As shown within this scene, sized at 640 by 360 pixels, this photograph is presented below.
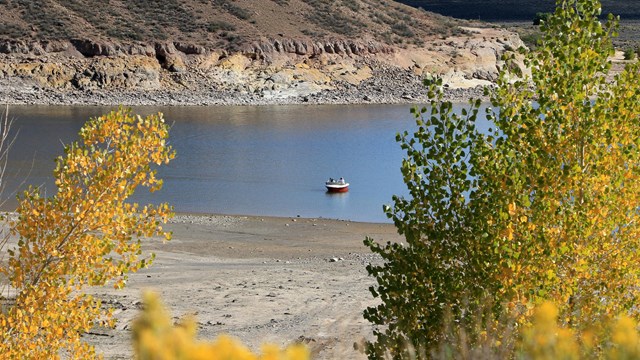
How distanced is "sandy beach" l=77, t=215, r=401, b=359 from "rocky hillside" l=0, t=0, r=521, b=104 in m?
35.0

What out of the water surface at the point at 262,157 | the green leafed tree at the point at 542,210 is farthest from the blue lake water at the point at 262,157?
the green leafed tree at the point at 542,210

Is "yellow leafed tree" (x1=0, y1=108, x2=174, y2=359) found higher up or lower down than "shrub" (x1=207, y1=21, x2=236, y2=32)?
higher up

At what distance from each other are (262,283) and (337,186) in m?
14.2

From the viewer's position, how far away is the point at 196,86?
6069 cm

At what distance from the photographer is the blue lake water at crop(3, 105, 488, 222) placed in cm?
2950

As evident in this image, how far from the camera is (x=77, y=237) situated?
750 centimetres

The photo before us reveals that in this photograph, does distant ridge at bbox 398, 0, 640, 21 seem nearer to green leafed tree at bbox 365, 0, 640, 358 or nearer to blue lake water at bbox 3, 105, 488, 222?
blue lake water at bbox 3, 105, 488, 222

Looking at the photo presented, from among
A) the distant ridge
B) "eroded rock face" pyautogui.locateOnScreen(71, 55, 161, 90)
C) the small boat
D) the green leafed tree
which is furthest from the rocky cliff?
the distant ridge

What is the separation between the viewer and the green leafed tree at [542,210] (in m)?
6.56

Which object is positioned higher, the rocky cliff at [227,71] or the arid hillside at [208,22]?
the arid hillside at [208,22]

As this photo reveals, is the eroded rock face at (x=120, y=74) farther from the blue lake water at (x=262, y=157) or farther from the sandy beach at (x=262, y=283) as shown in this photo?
the sandy beach at (x=262, y=283)

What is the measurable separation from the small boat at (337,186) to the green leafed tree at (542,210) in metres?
23.4

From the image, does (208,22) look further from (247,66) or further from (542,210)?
(542,210)

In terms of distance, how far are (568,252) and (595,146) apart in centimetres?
85
